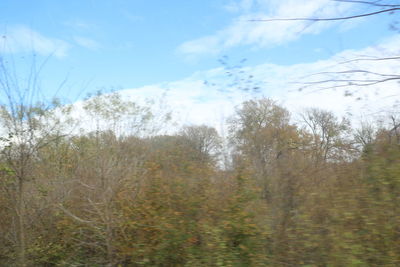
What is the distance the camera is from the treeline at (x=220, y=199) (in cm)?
409

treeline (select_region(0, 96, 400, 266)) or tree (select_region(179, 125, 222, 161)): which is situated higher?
tree (select_region(179, 125, 222, 161))

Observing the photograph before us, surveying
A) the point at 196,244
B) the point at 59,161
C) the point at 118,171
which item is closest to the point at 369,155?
the point at 196,244

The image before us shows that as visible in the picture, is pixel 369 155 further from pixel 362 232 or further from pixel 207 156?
pixel 207 156

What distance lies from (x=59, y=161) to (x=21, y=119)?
3478 millimetres

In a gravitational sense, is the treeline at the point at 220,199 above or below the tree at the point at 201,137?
below

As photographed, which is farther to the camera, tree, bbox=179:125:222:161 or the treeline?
tree, bbox=179:125:222:161

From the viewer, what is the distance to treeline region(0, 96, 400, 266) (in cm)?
409

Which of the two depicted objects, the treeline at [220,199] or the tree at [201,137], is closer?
the treeline at [220,199]

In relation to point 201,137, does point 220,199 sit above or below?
below

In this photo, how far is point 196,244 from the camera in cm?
507

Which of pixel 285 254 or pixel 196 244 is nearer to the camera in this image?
pixel 285 254

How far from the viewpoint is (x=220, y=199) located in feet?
17.3

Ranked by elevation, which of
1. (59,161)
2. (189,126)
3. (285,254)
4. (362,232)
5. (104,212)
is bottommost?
(285,254)

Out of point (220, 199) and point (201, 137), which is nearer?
point (220, 199)
